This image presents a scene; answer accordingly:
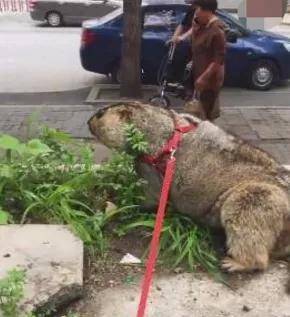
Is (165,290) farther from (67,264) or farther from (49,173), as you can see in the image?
(49,173)

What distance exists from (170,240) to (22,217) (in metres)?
1.00

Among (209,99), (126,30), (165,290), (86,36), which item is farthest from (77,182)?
(86,36)

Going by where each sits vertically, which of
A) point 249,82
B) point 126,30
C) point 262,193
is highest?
point 262,193

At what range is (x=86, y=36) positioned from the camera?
12.9 metres

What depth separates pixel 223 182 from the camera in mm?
4215

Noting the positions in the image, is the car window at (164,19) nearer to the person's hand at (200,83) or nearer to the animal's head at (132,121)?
the person's hand at (200,83)

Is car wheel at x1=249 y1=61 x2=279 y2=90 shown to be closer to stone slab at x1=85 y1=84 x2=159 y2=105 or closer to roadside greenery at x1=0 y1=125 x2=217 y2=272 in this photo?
stone slab at x1=85 y1=84 x2=159 y2=105

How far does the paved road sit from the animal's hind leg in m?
9.37

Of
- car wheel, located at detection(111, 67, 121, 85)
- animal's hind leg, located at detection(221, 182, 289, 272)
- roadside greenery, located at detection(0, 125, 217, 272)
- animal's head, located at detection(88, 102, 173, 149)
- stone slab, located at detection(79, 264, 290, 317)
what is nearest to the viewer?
stone slab, located at detection(79, 264, 290, 317)

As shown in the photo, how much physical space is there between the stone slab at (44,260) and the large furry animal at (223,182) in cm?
76

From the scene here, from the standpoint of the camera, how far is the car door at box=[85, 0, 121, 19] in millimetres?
27016

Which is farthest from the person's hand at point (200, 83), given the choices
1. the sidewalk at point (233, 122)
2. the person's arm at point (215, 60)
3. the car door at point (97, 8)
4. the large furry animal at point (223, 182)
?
the car door at point (97, 8)

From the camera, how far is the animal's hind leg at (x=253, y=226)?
12.9 feet

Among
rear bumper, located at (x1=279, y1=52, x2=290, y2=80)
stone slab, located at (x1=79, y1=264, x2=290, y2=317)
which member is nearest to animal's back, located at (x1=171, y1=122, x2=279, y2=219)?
stone slab, located at (x1=79, y1=264, x2=290, y2=317)
